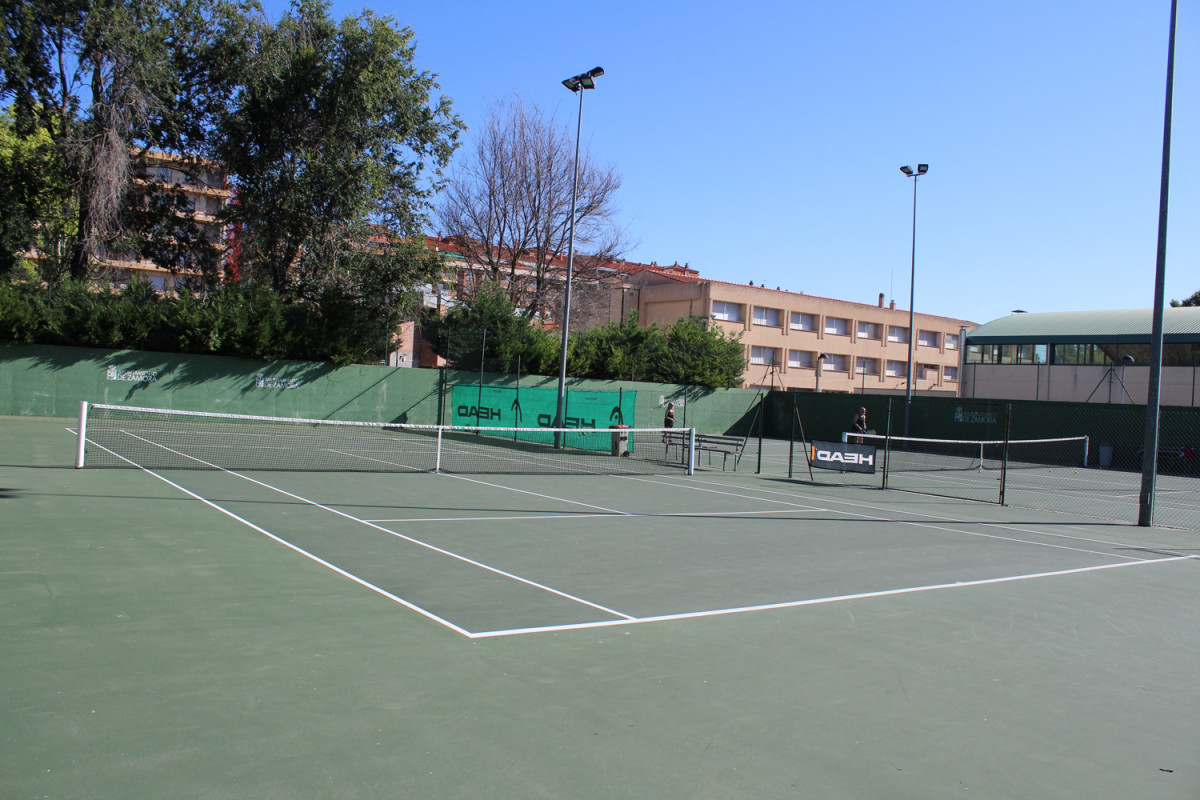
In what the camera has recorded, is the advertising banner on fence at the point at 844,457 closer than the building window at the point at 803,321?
Yes

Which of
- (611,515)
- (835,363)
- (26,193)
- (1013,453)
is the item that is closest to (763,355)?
(835,363)

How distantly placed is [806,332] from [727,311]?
720cm

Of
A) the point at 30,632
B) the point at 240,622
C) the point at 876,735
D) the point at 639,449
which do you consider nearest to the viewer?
the point at 876,735

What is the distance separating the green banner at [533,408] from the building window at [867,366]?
3905 cm

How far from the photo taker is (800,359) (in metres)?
62.1

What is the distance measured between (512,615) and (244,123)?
99.3 ft

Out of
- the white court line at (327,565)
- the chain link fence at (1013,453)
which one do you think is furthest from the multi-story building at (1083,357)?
the white court line at (327,565)

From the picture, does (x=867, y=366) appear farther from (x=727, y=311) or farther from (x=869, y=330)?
(x=727, y=311)

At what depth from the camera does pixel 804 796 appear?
3746 millimetres

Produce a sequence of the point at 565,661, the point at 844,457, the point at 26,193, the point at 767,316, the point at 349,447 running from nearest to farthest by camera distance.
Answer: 1. the point at 565,661
2. the point at 844,457
3. the point at 349,447
4. the point at 26,193
5. the point at 767,316

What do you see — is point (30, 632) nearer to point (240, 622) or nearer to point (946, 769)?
point (240, 622)

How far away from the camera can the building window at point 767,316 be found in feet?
196

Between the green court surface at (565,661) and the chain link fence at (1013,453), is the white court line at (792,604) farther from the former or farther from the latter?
the chain link fence at (1013,453)

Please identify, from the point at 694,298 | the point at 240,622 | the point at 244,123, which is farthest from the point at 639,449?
the point at 694,298
